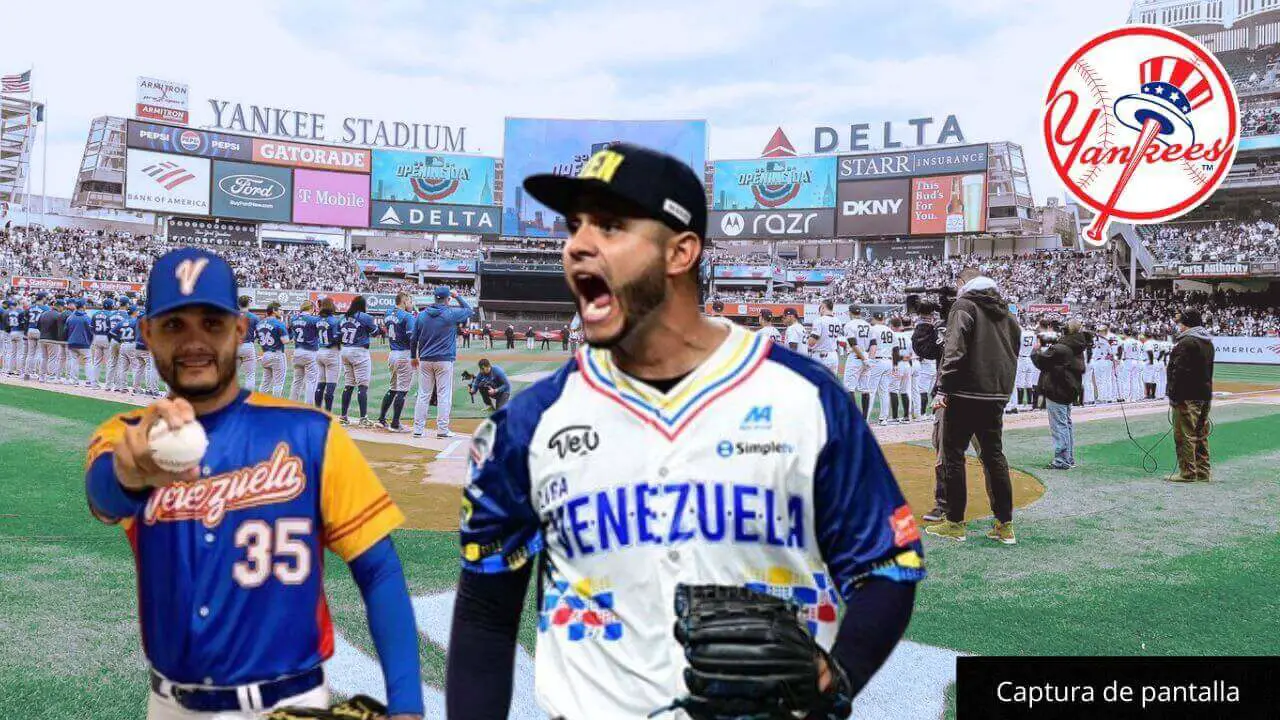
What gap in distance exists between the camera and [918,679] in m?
4.33

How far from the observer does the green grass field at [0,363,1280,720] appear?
4309 millimetres

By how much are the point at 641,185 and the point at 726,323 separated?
0.46m

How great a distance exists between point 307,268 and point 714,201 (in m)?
29.4

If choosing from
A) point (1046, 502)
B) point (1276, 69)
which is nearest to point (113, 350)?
point (1046, 502)

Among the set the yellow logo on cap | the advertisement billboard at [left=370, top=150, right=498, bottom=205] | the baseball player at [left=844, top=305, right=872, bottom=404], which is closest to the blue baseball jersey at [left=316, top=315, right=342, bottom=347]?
the baseball player at [left=844, top=305, right=872, bottom=404]

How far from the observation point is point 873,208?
202 feet

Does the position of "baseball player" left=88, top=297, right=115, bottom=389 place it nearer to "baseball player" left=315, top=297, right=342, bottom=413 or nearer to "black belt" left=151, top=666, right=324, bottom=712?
"baseball player" left=315, top=297, right=342, bottom=413

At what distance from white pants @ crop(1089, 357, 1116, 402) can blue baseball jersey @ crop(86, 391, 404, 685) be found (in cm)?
2189

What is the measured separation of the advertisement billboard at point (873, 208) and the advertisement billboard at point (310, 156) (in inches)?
1329

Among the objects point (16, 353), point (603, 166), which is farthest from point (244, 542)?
point (16, 353)

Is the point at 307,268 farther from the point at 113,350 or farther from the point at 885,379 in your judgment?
the point at 885,379

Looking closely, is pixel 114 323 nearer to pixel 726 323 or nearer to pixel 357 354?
pixel 357 354

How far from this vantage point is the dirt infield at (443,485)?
25.7ft

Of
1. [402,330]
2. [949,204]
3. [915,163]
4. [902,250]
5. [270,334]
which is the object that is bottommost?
[270,334]
